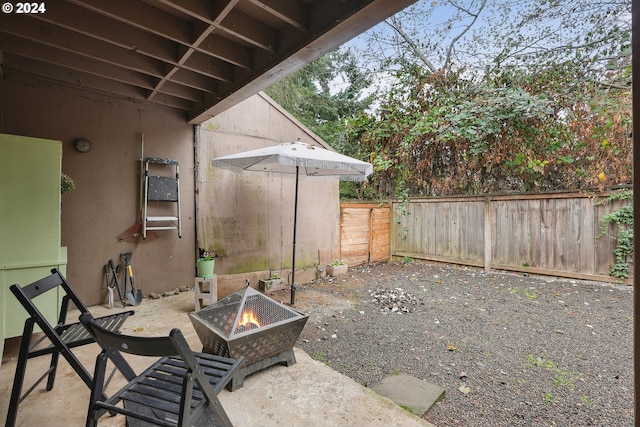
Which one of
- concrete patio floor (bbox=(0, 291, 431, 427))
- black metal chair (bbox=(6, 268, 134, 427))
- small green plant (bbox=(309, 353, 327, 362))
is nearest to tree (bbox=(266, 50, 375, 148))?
small green plant (bbox=(309, 353, 327, 362))

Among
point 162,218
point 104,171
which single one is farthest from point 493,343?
point 104,171

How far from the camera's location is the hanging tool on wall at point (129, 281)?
3.61 m

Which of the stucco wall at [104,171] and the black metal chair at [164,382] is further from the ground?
the stucco wall at [104,171]

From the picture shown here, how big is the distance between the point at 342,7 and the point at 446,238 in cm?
539

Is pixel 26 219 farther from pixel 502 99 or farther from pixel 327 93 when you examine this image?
pixel 327 93

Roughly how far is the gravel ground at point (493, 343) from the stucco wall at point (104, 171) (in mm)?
2004

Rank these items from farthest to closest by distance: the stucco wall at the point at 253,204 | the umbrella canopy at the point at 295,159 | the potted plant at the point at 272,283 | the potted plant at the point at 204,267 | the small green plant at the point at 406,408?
the potted plant at the point at 272,283, the stucco wall at the point at 253,204, the potted plant at the point at 204,267, the umbrella canopy at the point at 295,159, the small green plant at the point at 406,408

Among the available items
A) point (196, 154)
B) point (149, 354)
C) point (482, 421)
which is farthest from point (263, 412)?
point (196, 154)

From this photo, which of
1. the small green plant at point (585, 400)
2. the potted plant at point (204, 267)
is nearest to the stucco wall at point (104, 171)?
the potted plant at point (204, 267)

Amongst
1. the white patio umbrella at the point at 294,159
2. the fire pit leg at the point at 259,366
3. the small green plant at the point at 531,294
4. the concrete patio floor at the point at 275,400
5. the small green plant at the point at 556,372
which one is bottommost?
the small green plant at the point at 556,372

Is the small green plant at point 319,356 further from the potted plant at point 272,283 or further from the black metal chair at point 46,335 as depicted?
the potted plant at point 272,283

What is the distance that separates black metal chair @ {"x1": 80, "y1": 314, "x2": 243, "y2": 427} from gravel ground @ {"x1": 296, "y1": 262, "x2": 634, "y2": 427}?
1.25m

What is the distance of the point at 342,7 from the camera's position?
2010mm

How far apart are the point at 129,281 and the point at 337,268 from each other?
3.30 m
